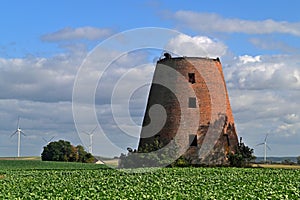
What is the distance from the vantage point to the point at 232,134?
67.1m

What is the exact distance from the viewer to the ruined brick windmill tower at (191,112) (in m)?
64.3

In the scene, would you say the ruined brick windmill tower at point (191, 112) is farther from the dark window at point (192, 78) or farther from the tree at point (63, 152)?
the tree at point (63, 152)

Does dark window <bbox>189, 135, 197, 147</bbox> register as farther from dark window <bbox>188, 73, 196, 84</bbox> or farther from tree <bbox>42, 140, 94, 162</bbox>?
tree <bbox>42, 140, 94, 162</bbox>

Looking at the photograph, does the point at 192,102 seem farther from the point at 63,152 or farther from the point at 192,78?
the point at 63,152

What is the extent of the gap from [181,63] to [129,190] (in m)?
35.6

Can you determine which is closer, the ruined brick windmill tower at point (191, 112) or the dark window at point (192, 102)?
the ruined brick windmill tower at point (191, 112)

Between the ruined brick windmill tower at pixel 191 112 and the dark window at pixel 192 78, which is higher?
the dark window at pixel 192 78

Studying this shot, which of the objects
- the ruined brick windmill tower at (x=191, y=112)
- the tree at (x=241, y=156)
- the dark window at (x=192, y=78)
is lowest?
the tree at (x=241, y=156)

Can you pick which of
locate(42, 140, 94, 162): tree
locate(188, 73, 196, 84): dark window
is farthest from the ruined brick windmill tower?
locate(42, 140, 94, 162): tree

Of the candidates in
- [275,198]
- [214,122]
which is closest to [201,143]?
[214,122]

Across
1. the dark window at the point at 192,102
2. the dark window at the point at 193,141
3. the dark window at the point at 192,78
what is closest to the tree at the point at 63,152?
the dark window at the point at 192,78

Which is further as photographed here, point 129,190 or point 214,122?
point 214,122

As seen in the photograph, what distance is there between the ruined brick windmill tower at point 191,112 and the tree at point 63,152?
45521mm

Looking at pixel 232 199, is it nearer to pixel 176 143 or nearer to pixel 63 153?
pixel 176 143
